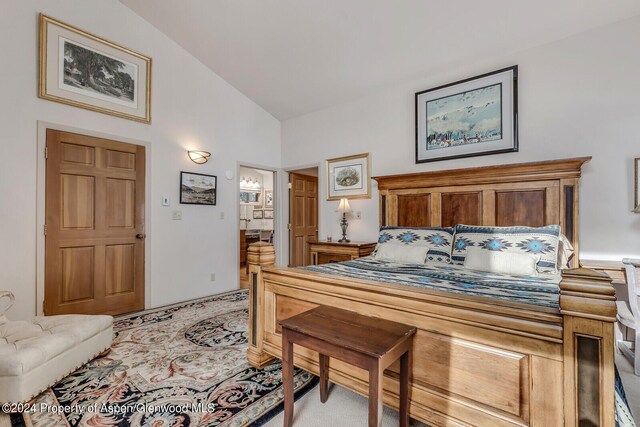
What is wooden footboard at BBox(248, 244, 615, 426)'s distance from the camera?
100cm

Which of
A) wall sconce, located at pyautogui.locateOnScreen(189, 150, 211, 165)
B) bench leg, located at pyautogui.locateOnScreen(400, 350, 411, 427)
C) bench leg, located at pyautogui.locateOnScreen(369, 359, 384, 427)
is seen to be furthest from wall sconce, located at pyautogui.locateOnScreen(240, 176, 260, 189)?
bench leg, located at pyautogui.locateOnScreen(369, 359, 384, 427)

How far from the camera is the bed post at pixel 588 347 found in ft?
3.18

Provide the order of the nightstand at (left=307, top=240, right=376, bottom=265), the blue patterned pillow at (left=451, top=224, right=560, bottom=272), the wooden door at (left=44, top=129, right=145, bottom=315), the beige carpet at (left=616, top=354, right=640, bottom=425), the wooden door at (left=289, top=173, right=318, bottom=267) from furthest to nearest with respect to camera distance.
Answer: the wooden door at (left=289, top=173, right=318, bottom=267) → the nightstand at (left=307, top=240, right=376, bottom=265) → the wooden door at (left=44, top=129, right=145, bottom=315) → the blue patterned pillow at (left=451, top=224, right=560, bottom=272) → the beige carpet at (left=616, top=354, right=640, bottom=425)

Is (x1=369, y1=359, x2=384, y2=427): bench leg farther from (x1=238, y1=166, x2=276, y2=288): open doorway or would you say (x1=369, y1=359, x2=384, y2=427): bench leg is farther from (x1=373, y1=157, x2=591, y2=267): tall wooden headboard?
(x1=238, y1=166, x2=276, y2=288): open doorway

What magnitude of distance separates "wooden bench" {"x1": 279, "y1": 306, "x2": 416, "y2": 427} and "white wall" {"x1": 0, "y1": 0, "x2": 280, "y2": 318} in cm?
283

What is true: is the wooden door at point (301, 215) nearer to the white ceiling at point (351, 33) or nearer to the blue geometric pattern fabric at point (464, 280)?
→ the white ceiling at point (351, 33)

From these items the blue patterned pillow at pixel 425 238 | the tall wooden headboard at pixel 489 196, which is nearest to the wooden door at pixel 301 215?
the tall wooden headboard at pixel 489 196

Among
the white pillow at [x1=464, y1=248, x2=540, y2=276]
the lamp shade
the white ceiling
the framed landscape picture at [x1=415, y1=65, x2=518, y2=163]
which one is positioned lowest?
the white pillow at [x1=464, y1=248, x2=540, y2=276]

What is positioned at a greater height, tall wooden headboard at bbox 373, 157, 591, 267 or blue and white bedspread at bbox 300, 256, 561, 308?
tall wooden headboard at bbox 373, 157, 591, 267

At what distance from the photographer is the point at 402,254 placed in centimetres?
288

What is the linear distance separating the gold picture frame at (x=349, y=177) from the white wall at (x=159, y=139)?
120 centimetres

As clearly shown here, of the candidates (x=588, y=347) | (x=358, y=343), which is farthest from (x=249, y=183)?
(x=588, y=347)

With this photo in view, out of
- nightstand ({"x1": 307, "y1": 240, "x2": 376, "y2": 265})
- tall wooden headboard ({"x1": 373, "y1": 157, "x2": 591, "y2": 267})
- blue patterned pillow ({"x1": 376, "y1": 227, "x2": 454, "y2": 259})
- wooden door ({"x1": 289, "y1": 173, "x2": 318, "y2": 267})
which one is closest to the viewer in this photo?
tall wooden headboard ({"x1": 373, "y1": 157, "x2": 591, "y2": 267})

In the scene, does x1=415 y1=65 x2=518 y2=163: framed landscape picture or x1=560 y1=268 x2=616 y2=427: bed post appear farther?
x1=415 y1=65 x2=518 y2=163: framed landscape picture
